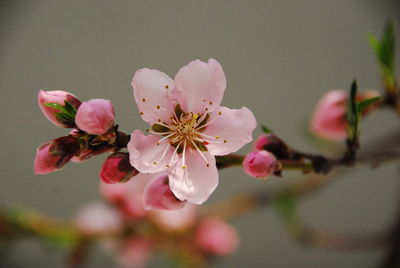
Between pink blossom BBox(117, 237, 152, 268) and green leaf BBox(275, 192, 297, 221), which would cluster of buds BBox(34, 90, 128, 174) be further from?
green leaf BBox(275, 192, 297, 221)

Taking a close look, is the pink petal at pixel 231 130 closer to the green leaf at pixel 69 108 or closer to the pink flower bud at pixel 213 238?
the green leaf at pixel 69 108

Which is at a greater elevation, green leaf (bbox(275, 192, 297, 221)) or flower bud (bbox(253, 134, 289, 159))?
flower bud (bbox(253, 134, 289, 159))

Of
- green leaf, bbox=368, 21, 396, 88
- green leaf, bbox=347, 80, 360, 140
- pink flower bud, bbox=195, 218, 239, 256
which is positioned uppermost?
green leaf, bbox=368, 21, 396, 88

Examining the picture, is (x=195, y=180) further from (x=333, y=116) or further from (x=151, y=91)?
(x=333, y=116)

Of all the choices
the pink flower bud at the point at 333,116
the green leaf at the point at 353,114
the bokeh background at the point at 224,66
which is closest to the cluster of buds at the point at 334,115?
the pink flower bud at the point at 333,116

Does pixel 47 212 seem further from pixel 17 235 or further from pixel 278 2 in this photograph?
pixel 278 2

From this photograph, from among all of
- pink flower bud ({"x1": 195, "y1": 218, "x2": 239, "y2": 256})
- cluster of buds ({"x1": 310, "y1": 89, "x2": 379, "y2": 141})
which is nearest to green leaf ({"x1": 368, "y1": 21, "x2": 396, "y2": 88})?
cluster of buds ({"x1": 310, "y1": 89, "x2": 379, "y2": 141})
